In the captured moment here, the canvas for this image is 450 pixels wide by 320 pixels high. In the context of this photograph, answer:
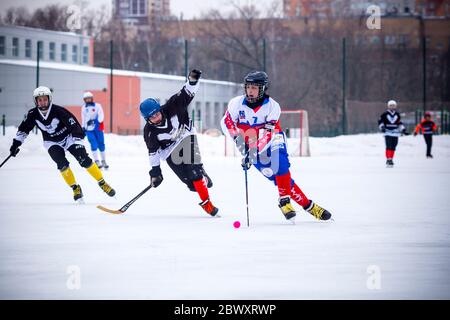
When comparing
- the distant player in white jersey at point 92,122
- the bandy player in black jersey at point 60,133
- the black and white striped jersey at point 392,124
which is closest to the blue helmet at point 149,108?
the bandy player in black jersey at point 60,133

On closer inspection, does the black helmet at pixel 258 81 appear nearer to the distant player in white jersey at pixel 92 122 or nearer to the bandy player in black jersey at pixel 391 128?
the distant player in white jersey at pixel 92 122

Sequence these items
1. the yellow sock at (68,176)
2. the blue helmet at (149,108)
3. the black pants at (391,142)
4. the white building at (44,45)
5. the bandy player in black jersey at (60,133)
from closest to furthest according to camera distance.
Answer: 1. the blue helmet at (149,108)
2. the bandy player in black jersey at (60,133)
3. the yellow sock at (68,176)
4. the black pants at (391,142)
5. the white building at (44,45)

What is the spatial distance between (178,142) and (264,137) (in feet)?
3.13

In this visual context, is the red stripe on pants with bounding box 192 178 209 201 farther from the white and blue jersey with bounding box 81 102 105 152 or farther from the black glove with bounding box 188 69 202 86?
the white and blue jersey with bounding box 81 102 105 152

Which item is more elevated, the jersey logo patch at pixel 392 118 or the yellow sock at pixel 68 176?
the jersey logo patch at pixel 392 118

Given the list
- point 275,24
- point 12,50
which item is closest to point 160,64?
point 275,24

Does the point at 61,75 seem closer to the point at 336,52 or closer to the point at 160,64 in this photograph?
the point at 336,52

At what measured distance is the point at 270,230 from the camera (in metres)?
6.82

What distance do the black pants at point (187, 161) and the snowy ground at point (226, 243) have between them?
1.20 ft

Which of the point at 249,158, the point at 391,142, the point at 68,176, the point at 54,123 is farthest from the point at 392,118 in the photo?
the point at 249,158

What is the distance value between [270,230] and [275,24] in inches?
1408

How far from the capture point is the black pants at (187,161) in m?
7.69

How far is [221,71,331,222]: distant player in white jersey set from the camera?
23.4 ft

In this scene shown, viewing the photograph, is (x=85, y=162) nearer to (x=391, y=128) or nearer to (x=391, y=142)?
(x=391, y=142)
